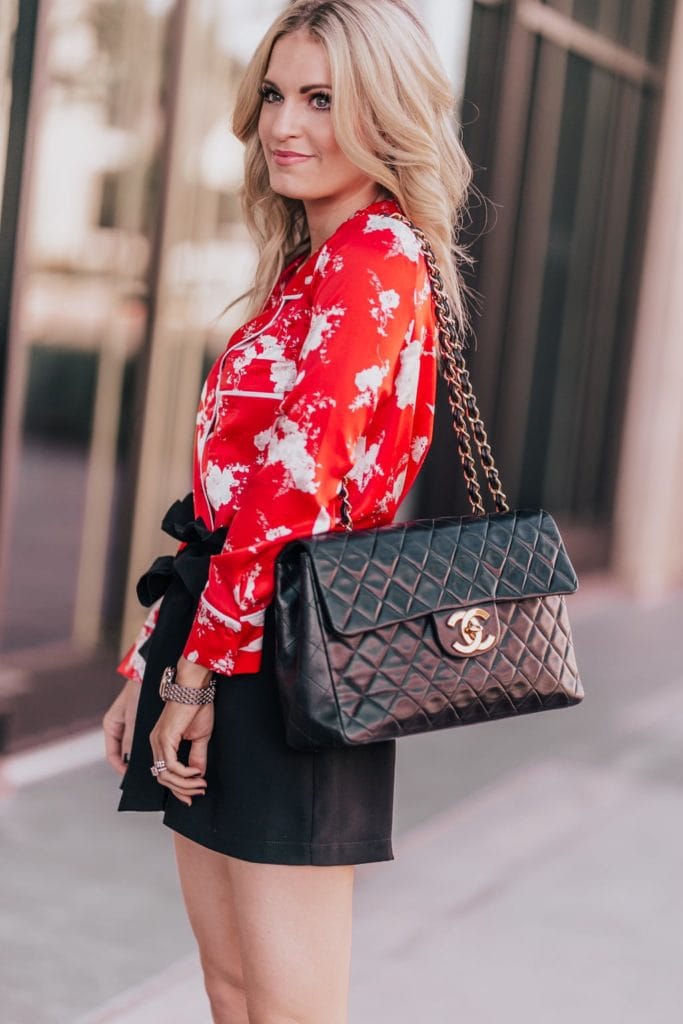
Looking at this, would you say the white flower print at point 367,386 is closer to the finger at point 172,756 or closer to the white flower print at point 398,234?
the white flower print at point 398,234

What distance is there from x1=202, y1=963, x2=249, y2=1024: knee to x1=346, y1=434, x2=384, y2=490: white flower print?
0.75 metres

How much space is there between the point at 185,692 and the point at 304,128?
77 cm

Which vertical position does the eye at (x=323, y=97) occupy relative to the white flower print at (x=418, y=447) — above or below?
above

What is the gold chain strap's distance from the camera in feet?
5.90

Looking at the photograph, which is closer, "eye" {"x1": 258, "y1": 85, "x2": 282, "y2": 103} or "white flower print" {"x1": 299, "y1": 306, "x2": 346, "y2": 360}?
"white flower print" {"x1": 299, "y1": 306, "x2": 346, "y2": 360}

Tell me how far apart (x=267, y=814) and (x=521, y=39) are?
556 centimetres

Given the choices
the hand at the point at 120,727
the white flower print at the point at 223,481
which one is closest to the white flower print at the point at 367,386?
the white flower print at the point at 223,481

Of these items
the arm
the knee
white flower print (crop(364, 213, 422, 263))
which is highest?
white flower print (crop(364, 213, 422, 263))

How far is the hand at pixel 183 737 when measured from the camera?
177 cm

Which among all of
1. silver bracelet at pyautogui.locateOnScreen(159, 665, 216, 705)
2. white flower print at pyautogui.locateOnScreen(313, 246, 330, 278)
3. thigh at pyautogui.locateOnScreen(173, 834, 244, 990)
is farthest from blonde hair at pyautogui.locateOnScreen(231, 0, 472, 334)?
thigh at pyautogui.locateOnScreen(173, 834, 244, 990)

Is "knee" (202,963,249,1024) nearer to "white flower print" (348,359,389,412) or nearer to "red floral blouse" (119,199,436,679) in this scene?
"red floral blouse" (119,199,436,679)

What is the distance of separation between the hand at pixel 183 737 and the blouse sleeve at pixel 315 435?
9 cm

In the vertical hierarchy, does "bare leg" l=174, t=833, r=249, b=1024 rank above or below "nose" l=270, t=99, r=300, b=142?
below

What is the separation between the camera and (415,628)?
1.73m
